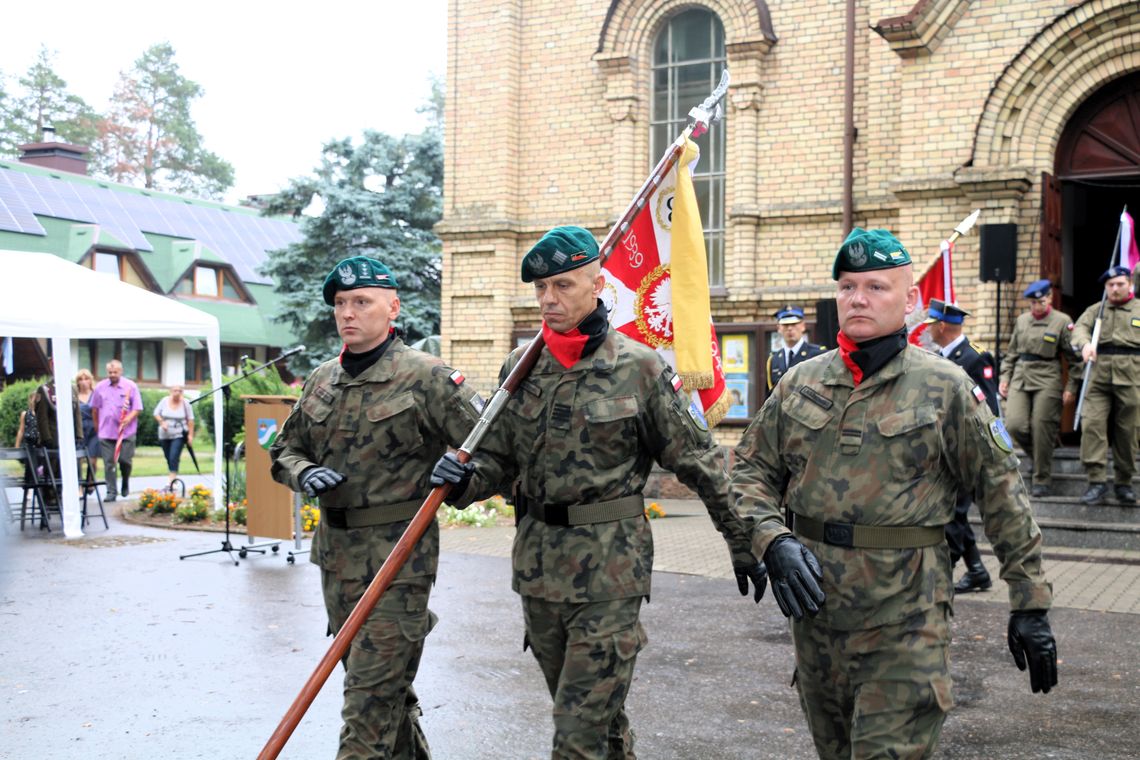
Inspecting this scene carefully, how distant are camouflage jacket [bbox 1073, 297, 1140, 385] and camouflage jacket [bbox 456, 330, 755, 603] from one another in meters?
8.03

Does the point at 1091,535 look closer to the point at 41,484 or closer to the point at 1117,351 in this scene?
the point at 1117,351

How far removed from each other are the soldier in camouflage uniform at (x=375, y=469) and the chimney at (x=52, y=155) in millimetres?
41628

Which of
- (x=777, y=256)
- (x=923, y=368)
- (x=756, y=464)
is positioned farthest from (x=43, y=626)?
(x=777, y=256)

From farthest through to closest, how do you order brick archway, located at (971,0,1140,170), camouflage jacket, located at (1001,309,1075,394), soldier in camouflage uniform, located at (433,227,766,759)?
brick archway, located at (971,0,1140,170) → camouflage jacket, located at (1001,309,1075,394) → soldier in camouflage uniform, located at (433,227,766,759)

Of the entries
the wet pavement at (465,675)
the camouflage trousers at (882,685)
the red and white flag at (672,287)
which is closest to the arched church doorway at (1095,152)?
the wet pavement at (465,675)

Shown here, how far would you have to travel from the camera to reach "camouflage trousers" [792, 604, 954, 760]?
3604 millimetres

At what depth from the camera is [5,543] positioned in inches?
72.6

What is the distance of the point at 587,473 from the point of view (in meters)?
4.29

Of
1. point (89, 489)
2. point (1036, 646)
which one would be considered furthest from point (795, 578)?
point (89, 489)

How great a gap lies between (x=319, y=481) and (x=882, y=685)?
2153 millimetres

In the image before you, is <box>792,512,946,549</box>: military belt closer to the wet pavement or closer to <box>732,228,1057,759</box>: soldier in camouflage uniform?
<box>732,228,1057,759</box>: soldier in camouflage uniform

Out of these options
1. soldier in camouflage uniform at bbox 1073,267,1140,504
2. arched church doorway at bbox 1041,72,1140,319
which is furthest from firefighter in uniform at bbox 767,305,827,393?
arched church doorway at bbox 1041,72,1140,319

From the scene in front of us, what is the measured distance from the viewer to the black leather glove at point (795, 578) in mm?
3609

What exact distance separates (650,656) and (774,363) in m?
5.61
